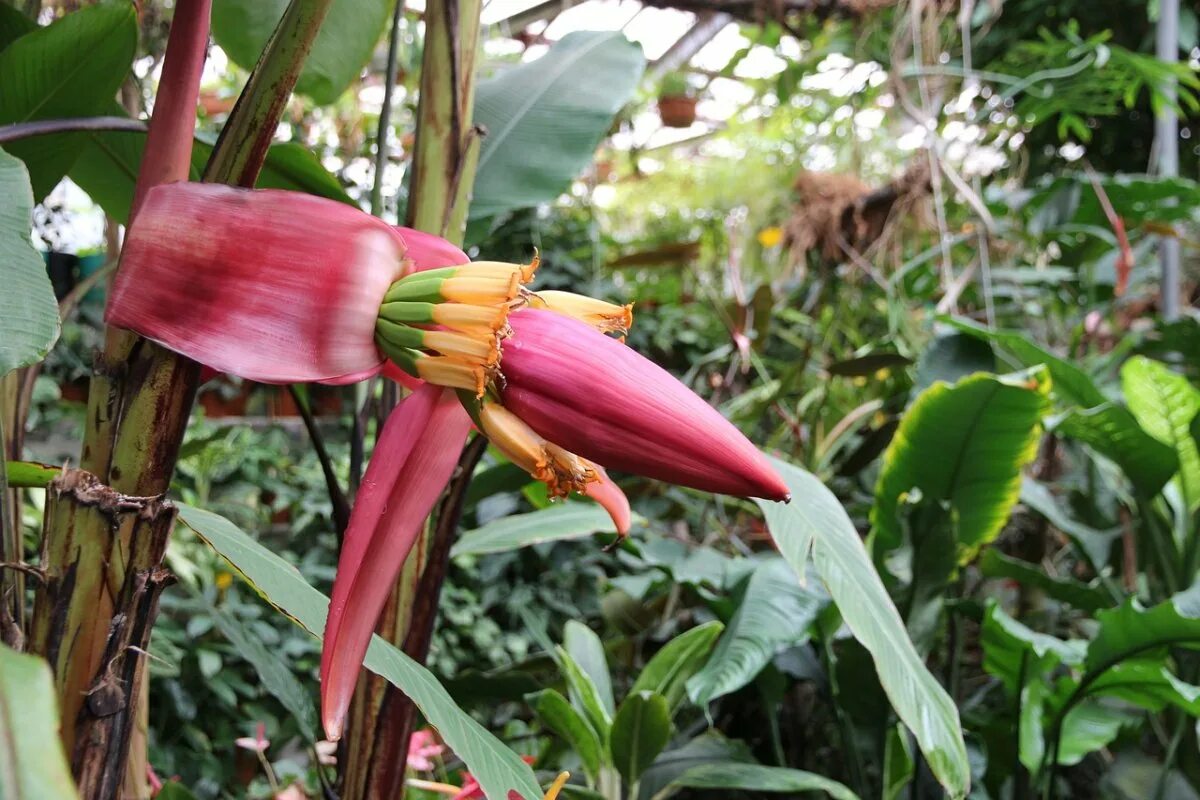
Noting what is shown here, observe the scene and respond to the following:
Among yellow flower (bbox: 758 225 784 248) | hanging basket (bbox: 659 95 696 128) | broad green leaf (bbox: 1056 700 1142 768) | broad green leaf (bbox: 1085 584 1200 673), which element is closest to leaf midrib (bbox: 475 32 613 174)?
broad green leaf (bbox: 1085 584 1200 673)

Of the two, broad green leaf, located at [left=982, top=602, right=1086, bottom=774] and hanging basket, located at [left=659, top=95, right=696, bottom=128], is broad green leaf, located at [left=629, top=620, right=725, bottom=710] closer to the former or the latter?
broad green leaf, located at [left=982, top=602, right=1086, bottom=774]

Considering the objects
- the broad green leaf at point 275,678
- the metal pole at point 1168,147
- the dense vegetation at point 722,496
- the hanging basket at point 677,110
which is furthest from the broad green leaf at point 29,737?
the hanging basket at point 677,110

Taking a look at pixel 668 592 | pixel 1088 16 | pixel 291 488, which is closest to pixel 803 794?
pixel 668 592

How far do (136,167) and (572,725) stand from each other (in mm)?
492

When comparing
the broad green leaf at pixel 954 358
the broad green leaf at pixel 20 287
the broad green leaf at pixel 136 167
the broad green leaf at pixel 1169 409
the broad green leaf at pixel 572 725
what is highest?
the broad green leaf at pixel 136 167

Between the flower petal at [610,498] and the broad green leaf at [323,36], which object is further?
the broad green leaf at [323,36]

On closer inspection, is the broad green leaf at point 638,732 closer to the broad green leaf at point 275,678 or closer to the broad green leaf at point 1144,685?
the broad green leaf at point 275,678

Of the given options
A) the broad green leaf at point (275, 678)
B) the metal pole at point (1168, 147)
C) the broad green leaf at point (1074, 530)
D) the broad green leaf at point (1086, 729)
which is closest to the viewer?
the broad green leaf at point (275, 678)

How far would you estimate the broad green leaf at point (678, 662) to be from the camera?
69cm

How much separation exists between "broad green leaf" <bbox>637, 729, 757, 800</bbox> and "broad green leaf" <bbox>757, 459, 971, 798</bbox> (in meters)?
0.31

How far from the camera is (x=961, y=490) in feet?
2.57

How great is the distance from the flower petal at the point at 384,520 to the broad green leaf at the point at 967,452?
60cm

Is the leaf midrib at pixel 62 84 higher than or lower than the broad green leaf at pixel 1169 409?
higher

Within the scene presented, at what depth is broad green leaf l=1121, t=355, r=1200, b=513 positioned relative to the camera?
894mm
